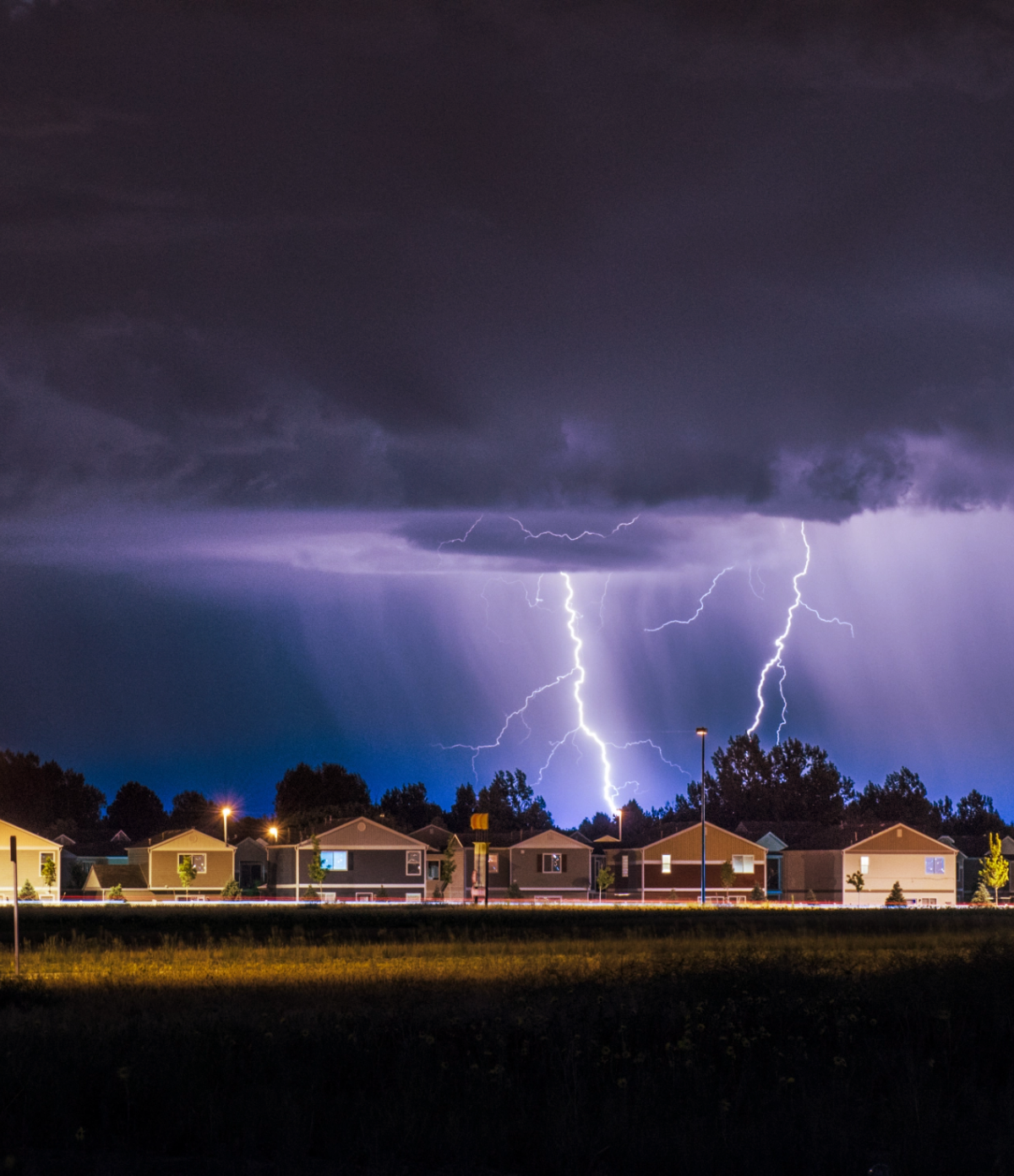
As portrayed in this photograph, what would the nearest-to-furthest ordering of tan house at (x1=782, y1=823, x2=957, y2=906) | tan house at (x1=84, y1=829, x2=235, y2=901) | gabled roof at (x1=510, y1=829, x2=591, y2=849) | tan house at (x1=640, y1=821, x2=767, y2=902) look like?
tan house at (x1=84, y1=829, x2=235, y2=901), tan house at (x1=640, y1=821, x2=767, y2=902), tan house at (x1=782, y1=823, x2=957, y2=906), gabled roof at (x1=510, y1=829, x2=591, y2=849)

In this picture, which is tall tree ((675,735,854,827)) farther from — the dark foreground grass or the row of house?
the dark foreground grass

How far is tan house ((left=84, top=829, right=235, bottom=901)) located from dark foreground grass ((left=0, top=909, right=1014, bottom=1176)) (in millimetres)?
63175

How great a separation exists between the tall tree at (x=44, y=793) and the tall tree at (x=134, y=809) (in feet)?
6.99

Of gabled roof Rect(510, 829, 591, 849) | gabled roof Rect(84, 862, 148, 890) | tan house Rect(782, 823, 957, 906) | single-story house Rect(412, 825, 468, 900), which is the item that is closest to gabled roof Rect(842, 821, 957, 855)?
tan house Rect(782, 823, 957, 906)

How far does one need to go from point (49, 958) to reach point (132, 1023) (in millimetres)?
13046

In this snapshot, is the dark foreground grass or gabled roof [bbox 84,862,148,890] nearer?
the dark foreground grass

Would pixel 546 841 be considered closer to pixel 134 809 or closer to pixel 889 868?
pixel 889 868

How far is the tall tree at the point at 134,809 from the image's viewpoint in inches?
7057

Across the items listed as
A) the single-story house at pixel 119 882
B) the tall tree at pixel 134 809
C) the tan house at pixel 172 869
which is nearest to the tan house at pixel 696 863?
the tan house at pixel 172 869

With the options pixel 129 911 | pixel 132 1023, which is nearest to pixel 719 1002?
pixel 132 1023

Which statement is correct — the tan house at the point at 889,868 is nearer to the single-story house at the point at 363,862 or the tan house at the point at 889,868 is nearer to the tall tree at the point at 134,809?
the single-story house at the point at 363,862

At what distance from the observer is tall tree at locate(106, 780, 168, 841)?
588 feet

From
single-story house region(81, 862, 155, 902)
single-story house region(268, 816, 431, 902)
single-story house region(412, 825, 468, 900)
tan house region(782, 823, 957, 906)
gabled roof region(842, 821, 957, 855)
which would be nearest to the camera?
single-story house region(81, 862, 155, 902)

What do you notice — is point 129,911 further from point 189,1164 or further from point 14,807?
point 14,807
